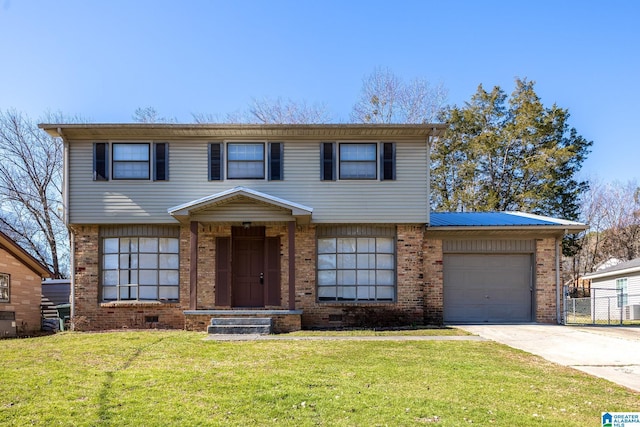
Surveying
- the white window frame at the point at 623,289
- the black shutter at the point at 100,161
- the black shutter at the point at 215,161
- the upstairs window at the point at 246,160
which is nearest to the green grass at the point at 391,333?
the upstairs window at the point at 246,160

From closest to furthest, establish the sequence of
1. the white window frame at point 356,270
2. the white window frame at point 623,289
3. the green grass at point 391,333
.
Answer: the green grass at point 391,333, the white window frame at point 356,270, the white window frame at point 623,289

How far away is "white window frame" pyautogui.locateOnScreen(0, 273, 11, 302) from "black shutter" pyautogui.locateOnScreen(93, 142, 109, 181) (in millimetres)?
4494

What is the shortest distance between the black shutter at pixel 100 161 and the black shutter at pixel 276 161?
4363mm

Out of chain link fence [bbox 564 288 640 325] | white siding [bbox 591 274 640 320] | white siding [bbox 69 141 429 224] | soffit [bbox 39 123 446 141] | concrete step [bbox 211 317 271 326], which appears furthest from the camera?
white siding [bbox 591 274 640 320]

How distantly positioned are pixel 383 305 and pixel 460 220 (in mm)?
3721

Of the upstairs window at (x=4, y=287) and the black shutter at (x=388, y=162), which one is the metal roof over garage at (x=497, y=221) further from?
the upstairs window at (x=4, y=287)

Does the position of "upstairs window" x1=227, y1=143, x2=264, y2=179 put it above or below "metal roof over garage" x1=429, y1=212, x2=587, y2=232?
above

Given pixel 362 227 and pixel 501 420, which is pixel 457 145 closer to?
pixel 362 227

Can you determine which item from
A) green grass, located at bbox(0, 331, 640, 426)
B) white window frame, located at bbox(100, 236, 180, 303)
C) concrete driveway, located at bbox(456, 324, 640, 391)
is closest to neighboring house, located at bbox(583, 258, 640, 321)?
concrete driveway, located at bbox(456, 324, 640, 391)

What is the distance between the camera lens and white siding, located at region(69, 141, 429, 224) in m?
14.6

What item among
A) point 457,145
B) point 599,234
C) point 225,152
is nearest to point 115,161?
point 225,152

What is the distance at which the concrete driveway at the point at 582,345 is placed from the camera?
8.52m

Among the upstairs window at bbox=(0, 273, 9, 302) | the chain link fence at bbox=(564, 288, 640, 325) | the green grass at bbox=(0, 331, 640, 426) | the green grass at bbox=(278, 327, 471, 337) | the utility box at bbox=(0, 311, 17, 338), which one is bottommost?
the chain link fence at bbox=(564, 288, 640, 325)

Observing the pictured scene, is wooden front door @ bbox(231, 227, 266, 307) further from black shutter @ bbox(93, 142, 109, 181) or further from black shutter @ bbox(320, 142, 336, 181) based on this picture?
black shutter @ bbox(93, 142, 109, 181)
